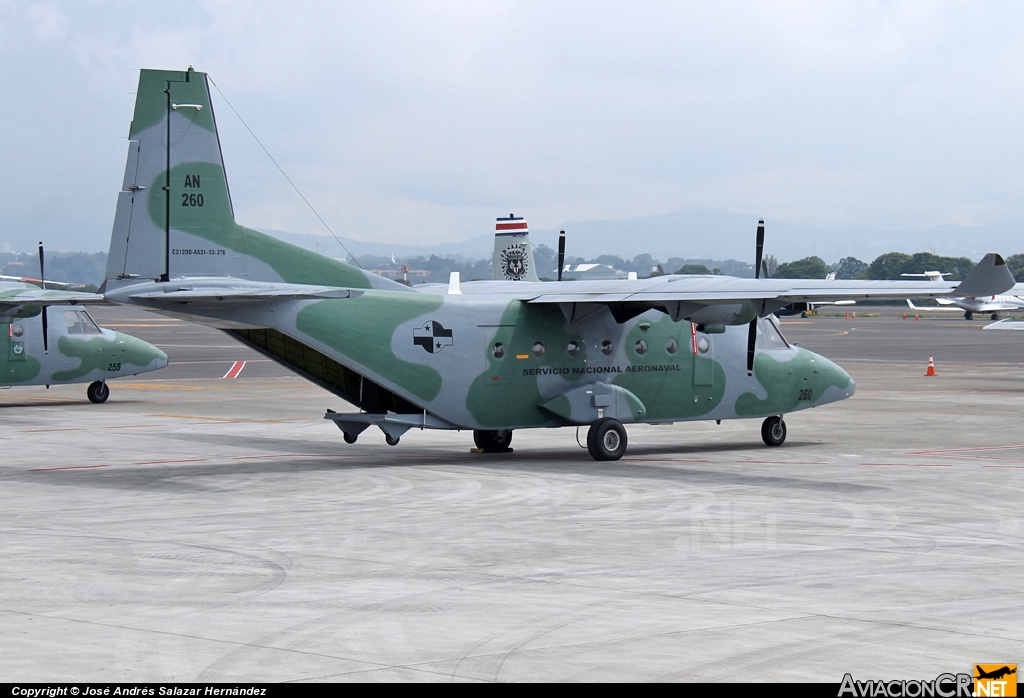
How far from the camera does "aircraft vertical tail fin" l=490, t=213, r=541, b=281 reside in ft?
128

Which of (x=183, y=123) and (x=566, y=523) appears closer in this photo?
(x=566, y=523)

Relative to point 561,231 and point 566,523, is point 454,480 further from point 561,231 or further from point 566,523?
point 561,231

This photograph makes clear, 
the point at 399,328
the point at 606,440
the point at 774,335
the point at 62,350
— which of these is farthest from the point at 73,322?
the point at 774,335

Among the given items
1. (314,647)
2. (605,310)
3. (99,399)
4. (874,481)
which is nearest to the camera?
(314,647)

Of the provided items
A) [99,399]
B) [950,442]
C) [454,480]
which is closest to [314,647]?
[454,480]

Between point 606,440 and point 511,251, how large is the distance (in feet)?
63.4

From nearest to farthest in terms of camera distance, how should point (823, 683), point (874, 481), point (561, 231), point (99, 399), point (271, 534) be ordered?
1. point (823, 683)
2. point (271, 534)
3. point (874, 481)
4. point (561, 231)
5. point (99, 399)

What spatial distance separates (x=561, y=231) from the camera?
26641mm

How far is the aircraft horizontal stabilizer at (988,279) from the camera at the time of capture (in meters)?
17.3

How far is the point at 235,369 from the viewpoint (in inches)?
1827

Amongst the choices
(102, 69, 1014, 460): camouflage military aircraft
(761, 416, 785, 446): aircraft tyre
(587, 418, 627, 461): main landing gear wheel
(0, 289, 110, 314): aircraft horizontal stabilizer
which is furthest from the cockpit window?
(761, 416, 785, 446): aircraft tyre

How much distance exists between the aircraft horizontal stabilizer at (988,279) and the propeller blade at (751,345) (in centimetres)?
484

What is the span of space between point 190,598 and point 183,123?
415 inches

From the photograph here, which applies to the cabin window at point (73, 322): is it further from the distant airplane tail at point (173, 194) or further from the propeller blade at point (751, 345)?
the propeller blade at point (751, 345)
